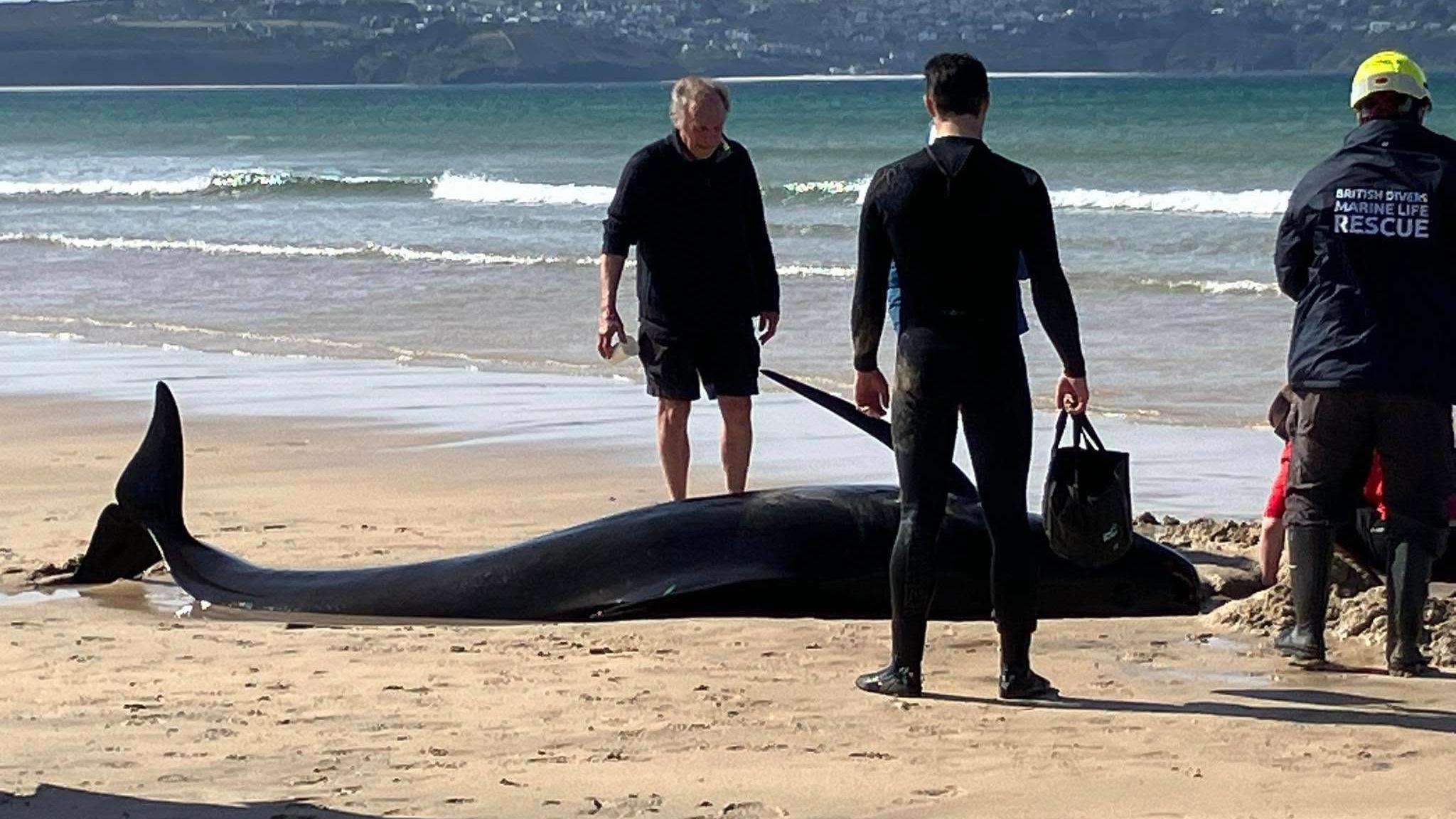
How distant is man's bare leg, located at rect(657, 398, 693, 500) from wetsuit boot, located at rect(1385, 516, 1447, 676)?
2.91 m

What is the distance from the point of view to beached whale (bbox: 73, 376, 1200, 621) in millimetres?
7551

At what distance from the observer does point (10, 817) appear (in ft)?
16.9

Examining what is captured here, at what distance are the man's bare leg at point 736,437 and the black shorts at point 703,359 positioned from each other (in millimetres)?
38

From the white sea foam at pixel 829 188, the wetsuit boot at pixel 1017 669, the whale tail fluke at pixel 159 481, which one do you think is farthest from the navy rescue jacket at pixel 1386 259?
the white sea foam at pixel 829 188

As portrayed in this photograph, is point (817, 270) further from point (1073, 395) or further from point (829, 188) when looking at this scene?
point (1073, 395)

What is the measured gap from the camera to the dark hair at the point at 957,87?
6.13 m

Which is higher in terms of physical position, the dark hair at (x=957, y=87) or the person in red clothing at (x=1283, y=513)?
the dark hair at (x=957, y=87)

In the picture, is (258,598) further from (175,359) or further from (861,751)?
(175,359)

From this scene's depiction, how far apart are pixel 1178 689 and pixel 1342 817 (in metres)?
1.44

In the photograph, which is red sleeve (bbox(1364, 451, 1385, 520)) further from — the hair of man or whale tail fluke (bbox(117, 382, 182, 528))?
whale tail fluke (bbox(117, 382, 182, 528))

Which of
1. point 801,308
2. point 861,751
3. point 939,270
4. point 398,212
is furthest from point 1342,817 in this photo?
point 398,212

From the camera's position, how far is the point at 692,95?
27.5 ft

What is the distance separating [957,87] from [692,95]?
7.82ft

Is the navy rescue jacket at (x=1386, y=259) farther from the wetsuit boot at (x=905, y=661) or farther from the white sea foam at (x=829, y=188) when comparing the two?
the white sea foam at (x=829, y=188)
